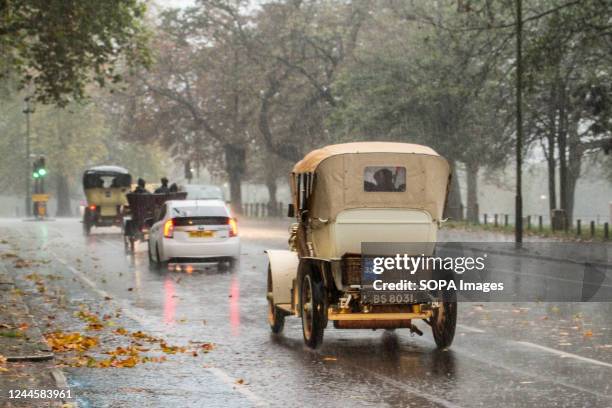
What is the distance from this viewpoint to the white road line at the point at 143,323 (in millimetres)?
8664

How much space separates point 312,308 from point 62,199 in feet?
280

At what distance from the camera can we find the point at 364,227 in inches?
446

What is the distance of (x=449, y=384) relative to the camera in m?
9.23

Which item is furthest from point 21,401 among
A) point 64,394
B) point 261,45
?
point 261,45

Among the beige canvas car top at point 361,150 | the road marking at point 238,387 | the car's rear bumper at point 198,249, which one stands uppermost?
the beige canvas car top at point 361,150

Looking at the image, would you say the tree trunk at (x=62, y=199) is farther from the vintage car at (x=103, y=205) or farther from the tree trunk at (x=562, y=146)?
the tree trunk at (x=562, y=146)

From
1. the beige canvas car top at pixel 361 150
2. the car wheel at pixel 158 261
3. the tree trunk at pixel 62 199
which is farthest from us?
the tree trunk at pixel 62 199

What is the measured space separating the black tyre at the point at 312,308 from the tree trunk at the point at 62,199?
3257 inches

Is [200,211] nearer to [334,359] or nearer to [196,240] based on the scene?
[196,240]

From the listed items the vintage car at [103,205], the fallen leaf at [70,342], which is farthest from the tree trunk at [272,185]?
the fallen leaf at [70,342]

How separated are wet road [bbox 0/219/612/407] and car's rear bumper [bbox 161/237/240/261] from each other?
393cm

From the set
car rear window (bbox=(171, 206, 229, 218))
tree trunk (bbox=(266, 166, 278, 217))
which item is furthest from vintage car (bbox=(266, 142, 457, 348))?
tree trunk (bbox=(266, 166, 278, 217))

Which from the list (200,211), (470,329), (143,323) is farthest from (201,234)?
(470,329)

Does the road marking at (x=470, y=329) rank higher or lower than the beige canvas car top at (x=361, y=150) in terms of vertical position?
lower
